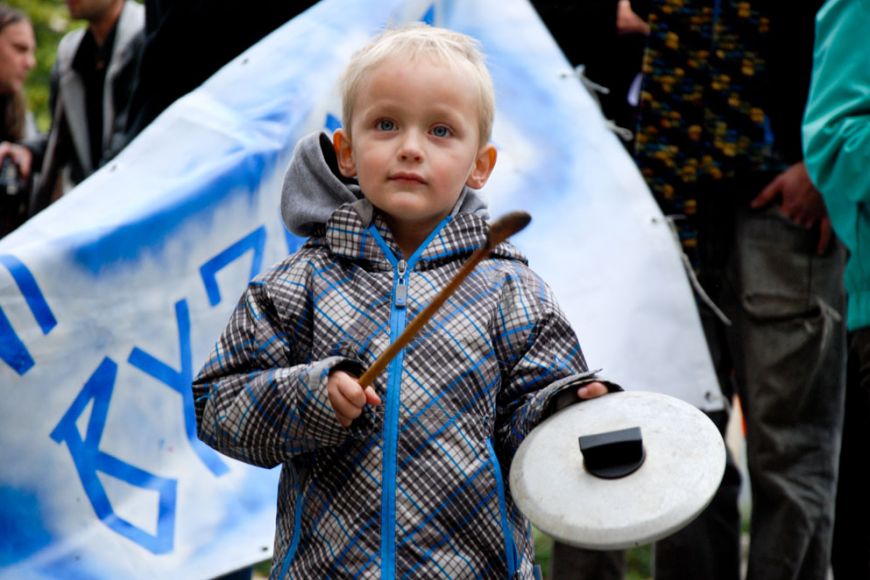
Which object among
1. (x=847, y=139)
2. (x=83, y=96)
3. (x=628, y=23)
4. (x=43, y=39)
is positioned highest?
(x=847, y=139)

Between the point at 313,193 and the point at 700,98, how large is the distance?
6.33 ft

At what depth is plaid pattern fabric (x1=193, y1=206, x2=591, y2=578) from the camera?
2377 mm

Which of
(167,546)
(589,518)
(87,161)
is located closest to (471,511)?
(589,518)

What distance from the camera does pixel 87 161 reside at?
17.9 feet

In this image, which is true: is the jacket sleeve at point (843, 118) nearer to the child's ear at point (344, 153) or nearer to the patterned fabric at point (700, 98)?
the patterned fabric at point (700, 98)

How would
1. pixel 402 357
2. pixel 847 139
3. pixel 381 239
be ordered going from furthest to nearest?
pixel 847 139 → pixel 381 239 → pixel 402 357

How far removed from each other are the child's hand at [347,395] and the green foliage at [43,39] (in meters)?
15.3

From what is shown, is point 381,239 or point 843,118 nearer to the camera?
point 381,239

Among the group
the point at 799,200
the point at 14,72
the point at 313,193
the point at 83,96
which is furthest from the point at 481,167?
the point at 14,72

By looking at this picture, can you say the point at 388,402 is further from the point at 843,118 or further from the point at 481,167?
the point at 843,118

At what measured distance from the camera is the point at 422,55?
252 centimetres

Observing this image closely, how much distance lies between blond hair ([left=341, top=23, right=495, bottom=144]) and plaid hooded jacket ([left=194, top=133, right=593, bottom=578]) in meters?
0.19

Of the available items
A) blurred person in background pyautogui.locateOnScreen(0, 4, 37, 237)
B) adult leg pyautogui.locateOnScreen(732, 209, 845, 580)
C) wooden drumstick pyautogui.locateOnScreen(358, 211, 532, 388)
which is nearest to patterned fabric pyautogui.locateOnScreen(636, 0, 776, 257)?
adult leg pyautogui.locateOnScreen(732, 209, 845, 580)

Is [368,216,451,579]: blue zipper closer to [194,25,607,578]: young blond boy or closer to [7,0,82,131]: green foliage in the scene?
[194,25,607,578]: young blond boy
